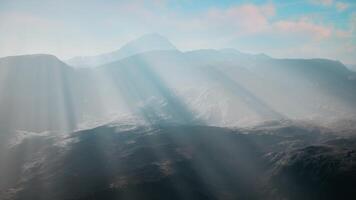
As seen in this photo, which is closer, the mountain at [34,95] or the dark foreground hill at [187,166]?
the dark foreground hill at [187,166]

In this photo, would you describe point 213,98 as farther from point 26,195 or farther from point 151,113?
point 26,195

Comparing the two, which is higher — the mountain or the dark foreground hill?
the mountain

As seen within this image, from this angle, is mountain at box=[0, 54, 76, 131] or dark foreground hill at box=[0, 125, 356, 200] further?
mountain at box=[0, 54, 76, 131]

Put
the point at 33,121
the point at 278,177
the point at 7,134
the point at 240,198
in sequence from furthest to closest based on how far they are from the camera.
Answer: the point at 33,121
the point at 7,134
the point at 278,177
the point at 240,198

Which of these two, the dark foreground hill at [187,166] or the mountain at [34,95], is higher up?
the mountain at [34,95]

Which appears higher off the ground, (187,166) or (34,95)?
(34,95)

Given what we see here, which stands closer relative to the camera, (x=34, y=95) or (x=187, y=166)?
(x=187, y=166)

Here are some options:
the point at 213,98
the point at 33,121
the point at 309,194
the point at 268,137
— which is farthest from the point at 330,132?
the point at 33,121

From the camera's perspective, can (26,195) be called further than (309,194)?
Yes
